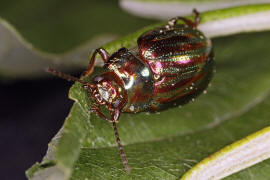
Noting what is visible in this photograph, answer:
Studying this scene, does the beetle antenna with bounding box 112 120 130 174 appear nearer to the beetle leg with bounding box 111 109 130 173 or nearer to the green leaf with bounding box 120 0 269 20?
the beetle leg with bounding box 111 109 130 173

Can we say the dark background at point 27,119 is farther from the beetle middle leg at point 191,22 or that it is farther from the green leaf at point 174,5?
the beetle middle leg at point 191,22

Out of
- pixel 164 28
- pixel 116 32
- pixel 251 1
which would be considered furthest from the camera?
pixel 116 32

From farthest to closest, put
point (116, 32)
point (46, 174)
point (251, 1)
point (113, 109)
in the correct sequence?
point (116, 32) → point (251, 1) → point (113, 109) → point (46, 174)

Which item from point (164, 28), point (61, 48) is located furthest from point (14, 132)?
point (164, 28)

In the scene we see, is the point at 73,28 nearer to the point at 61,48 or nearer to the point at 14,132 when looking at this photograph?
the point at 61,48

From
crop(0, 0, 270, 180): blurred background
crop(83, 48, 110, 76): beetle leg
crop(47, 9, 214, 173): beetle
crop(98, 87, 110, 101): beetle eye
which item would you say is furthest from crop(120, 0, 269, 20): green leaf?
crop(98, 87, 110, 101): beetle eye

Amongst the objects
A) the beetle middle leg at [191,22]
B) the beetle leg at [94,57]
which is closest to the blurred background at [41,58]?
the beetle middle leg at [191,22]

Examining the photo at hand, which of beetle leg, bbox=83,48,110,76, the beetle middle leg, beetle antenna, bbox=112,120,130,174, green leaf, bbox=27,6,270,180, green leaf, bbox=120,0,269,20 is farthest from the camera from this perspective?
green leaf, bbox=120,0,269,20

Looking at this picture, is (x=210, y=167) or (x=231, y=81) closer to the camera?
(x=210, y=167)
